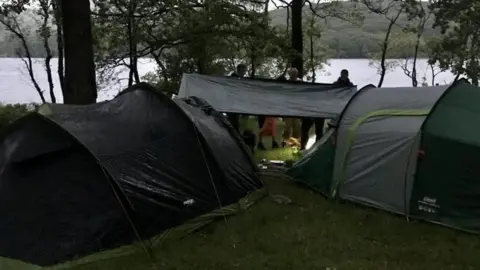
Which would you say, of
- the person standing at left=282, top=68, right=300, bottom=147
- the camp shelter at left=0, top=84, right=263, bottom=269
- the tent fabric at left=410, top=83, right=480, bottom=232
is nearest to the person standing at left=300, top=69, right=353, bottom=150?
the person standing at left=282, top=68, right=300, bottom=147

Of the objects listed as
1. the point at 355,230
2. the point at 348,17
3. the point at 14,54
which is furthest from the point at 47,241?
the point at 14,54

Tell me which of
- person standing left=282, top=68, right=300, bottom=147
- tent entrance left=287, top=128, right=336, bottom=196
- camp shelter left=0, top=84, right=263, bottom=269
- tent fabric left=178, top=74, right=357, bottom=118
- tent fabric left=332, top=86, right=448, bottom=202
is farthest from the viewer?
person standing left=282, top=68, right=300, bottom=147

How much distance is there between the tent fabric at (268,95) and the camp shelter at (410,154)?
3.57 ft

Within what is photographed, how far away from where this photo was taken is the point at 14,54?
Result: 22.3m

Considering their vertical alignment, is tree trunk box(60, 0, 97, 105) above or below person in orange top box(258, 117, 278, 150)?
above

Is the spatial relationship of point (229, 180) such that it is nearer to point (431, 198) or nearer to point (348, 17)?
point (431, 198)

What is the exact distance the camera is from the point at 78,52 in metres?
7.33

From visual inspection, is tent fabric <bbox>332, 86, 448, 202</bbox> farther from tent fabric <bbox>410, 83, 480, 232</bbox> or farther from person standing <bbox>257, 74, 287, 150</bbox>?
person standing <bbox>257, 74, 287, 150</bbox>

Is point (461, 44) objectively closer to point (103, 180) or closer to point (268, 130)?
point (268, 130)

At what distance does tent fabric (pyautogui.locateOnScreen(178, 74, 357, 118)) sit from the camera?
7.40m

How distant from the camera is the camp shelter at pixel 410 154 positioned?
5027mm

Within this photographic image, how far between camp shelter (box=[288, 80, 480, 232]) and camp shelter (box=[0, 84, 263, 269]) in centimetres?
151

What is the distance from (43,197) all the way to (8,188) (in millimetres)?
354

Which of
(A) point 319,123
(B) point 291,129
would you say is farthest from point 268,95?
(B) point 291,129
